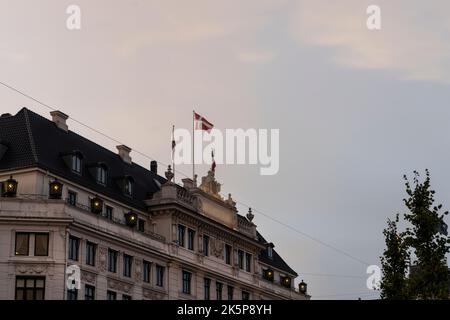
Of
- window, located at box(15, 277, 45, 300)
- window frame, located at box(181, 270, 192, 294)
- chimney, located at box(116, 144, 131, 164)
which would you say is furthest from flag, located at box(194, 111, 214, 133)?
window, located at box(15, 277, 45, 300)

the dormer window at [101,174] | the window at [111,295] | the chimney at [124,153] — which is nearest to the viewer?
the window at [111,295]

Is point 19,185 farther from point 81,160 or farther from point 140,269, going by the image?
point 140,269

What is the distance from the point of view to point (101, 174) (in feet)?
236

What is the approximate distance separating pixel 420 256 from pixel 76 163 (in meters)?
35.1

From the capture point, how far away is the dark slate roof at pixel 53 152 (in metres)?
65.1

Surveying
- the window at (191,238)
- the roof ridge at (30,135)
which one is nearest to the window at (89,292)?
the roof ridge at (30,135)

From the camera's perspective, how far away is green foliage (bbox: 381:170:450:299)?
1606 inches

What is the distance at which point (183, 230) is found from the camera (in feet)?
253

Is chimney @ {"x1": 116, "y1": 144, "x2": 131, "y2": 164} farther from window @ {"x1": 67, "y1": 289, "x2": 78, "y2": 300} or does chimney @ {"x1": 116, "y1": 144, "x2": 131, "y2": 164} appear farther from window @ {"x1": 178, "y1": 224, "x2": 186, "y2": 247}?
window @ {"x1": 67, "y1": 289, "x2": 78, "y2": 300}

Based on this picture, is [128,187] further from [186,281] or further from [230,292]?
[230,292]

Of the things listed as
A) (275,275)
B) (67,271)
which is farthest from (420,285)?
(275,275)

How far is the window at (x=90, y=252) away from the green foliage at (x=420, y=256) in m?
28.5

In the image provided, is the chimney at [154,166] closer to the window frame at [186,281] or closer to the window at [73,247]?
the window frame at [186,281]

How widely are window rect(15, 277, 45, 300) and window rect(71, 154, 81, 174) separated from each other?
1062cm
